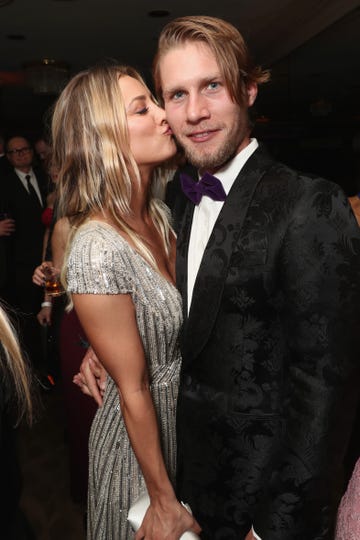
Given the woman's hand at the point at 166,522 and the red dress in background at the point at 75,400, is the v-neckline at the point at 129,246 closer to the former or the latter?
the woman's hand at the point at 166,522

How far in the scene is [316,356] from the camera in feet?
3.58

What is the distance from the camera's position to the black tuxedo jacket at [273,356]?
107 centimetres

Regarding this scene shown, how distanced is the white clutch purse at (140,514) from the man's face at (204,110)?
849mm

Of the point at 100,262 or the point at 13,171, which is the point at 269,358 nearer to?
the point at 100,262

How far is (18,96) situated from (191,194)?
37.9 feet

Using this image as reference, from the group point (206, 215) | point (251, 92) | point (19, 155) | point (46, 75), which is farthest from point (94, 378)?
point (46, 75)

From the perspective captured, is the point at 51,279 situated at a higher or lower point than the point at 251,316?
lower

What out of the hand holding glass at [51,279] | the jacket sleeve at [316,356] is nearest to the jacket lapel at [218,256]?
the jacket sleeve at [316,356]

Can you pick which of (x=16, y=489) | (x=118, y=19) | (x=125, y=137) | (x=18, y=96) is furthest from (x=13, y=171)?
(x=18, y=96)

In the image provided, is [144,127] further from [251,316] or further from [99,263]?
[251,316]

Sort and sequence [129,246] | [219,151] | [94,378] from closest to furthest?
[219,151], [129,246], [94,378]

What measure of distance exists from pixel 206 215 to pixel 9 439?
685mm

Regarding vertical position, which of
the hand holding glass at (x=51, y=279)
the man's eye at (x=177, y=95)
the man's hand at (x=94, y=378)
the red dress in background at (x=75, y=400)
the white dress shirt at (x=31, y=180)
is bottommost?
the red dress in background at (x=75, y=400)

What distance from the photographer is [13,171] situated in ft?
17.4
